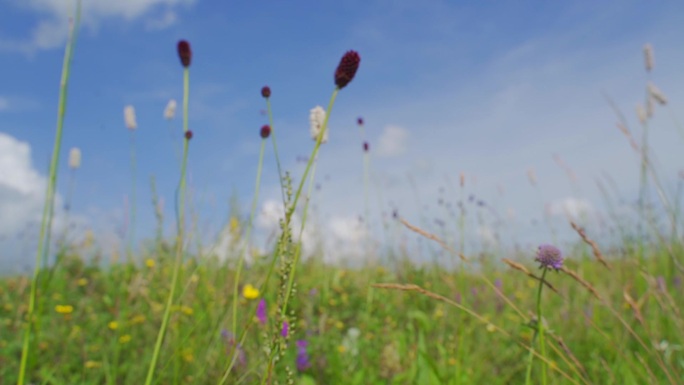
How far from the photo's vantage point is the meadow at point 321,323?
1506 millimetres

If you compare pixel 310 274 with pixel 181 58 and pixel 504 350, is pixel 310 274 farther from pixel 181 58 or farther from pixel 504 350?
pixel 181 58

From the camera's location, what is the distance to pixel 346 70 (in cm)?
92

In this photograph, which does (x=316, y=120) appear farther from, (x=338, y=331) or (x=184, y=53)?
(x=338, y=331)

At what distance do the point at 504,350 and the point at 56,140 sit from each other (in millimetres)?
2556

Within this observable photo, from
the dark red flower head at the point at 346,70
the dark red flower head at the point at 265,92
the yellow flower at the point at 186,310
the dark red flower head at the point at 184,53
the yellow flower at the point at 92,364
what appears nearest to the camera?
the dark red flower head at the point at 346,70

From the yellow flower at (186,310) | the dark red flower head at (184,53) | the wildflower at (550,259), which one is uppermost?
the dark red flower head at (184,53)

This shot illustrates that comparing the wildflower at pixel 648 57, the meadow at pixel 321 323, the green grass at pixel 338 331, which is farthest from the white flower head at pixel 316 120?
the wildflower at pixel 648 57

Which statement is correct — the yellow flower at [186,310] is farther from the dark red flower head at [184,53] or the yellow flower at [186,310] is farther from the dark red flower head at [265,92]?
the dark red flower head at [265,92]

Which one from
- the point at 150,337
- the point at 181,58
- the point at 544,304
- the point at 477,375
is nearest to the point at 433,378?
the point at 477,375

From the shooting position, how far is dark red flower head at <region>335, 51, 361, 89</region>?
917mm

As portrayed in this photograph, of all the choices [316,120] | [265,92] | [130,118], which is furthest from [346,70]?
[130,118]

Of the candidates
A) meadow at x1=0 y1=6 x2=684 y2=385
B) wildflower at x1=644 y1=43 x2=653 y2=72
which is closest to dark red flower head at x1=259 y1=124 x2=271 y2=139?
meadow at x1=0 y1=6 x2=684 y2=385

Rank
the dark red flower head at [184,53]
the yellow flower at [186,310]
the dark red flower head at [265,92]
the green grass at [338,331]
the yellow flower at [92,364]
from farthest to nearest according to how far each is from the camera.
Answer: the yellow flower at [186,310], the yellow flower at [92,364], the green grass at [338,331], the dark red flower head at [184,53], the dark red flower head at [265,92]

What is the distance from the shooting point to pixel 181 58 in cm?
142
